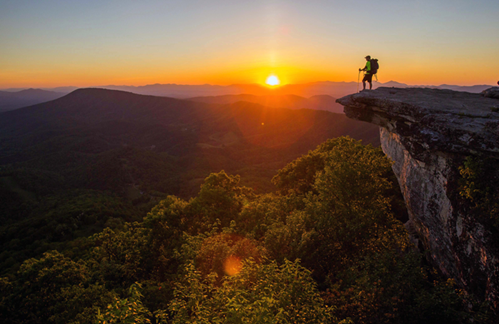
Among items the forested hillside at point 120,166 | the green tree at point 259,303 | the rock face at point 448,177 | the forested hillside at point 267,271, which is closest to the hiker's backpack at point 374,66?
the rock face at point 448,177

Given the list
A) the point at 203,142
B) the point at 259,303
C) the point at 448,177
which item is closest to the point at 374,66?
the point at 448,177

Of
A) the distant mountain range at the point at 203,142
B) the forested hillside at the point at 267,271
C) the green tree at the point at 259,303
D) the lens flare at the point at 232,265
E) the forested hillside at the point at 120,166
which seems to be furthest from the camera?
the distant mountain range at the point at 203,142

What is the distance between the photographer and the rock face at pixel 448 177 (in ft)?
29.0

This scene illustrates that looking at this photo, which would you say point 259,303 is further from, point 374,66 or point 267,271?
point 374,66

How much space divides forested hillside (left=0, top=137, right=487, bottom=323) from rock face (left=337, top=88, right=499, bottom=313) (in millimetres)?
1011

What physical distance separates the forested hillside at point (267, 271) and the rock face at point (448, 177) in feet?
3.32

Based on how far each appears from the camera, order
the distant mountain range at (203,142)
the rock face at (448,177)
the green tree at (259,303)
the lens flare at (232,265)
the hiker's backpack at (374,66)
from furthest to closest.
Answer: the distant mountain range at (203,142) < the hiker's backpack at (374,66) < the lens flare at (232,265) < the rock face at (448,177) < the green tree at (259,303)

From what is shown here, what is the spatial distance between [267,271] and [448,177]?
9009mm

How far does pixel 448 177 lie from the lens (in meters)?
10.7

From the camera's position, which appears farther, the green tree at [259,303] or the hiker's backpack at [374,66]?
the hiker's backpack at [374,66]

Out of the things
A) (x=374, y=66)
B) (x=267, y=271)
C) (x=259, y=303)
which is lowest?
(x=267, y=271)

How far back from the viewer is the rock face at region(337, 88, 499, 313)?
29.0ft

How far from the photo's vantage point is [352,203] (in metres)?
13.0

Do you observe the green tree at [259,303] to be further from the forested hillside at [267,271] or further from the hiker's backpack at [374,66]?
the hiker's backpack at [374,66]
